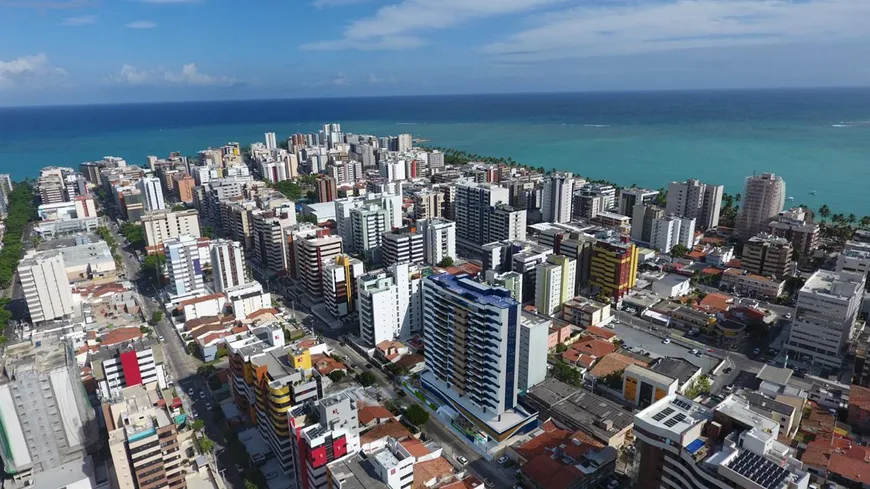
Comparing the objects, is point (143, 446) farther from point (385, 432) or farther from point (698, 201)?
point (698, 201)

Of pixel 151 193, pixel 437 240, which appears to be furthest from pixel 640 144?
pixel 151 193

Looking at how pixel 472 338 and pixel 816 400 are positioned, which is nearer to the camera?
pixel 472 338

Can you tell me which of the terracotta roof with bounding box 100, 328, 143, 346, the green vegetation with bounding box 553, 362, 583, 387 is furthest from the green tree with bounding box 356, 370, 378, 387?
the terracotta roof with bounding box 100, 328, 143, 346

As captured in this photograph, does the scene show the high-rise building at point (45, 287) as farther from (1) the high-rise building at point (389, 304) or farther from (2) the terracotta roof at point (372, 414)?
(2) the terracotta roof at point (372, 414)

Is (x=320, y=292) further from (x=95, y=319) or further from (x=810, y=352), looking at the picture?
(x=810, y=352)

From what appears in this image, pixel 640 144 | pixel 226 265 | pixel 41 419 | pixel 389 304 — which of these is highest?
pixel 640 144

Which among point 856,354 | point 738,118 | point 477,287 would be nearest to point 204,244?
point 477,287

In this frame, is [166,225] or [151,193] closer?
[166,225]
